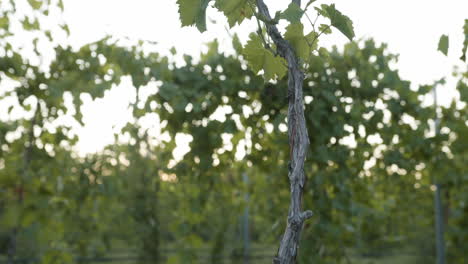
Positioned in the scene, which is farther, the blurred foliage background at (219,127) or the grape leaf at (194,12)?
the blurred foliage background at (219,127)

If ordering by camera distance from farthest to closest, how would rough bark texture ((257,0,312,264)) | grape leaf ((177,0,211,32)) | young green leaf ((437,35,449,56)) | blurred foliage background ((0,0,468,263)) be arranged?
blurred foliage background ((0,0,468,263)), young green leaf ((437,35,449,56)), grape leaf ((177,0,211,32)), rough bark texture ((257,0,312,264))

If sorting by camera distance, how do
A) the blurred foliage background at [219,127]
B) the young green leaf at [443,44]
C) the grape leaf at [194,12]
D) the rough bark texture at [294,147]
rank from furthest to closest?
1. the blurred foliage background at [219,127]
2. the young green leaf at [443,44]
3. the grape leaf at [194,12]
4. the rough bark texture at [294,147]

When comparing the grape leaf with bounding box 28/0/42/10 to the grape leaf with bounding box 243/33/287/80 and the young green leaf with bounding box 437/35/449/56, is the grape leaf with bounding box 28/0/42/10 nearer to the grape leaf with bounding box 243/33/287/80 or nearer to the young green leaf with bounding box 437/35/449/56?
the grape leaf with bounding box 243/33/287/80

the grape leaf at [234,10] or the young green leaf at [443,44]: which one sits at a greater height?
the young green leaf at [443,44]

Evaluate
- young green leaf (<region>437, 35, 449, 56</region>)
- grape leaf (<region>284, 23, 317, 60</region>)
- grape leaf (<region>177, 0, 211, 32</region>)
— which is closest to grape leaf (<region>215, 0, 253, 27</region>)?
grape leaf (<region>177, 0, 211, 32</region>)

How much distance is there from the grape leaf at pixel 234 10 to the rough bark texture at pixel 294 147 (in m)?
0.07

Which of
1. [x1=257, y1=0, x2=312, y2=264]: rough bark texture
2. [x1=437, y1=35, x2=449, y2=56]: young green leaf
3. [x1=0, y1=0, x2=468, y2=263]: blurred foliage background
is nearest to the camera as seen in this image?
[x1=257, y1=0, x2=312, y2=264]: rough bark texture

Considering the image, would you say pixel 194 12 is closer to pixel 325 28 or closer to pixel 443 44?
pixel 325 28

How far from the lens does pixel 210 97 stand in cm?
344

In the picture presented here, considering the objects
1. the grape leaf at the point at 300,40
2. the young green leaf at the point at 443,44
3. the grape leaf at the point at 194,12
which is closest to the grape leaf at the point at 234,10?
the grape leaf at the point at 194,12

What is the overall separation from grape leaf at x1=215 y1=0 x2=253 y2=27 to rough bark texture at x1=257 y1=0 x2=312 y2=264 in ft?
0.22

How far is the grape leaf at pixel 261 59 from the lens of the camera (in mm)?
1534

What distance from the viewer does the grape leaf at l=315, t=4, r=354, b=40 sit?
4.62 feet

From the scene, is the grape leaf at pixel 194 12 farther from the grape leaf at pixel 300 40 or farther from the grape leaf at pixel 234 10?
the grape leaf at pixel 300 40
